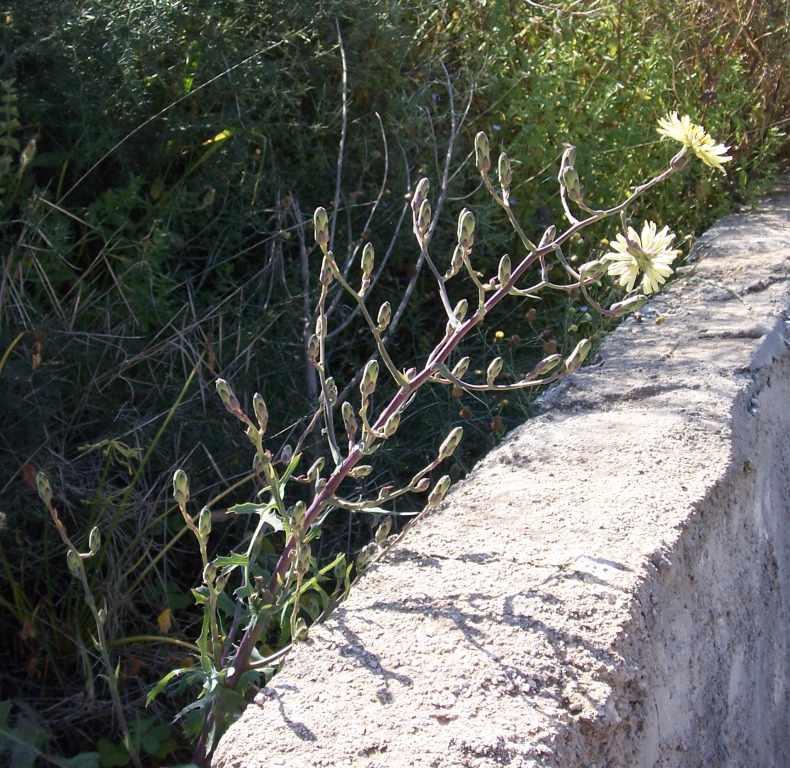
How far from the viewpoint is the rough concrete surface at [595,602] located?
4.04ft

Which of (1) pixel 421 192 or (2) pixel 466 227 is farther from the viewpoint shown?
(1) pixel 421 192

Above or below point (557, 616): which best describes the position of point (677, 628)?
below

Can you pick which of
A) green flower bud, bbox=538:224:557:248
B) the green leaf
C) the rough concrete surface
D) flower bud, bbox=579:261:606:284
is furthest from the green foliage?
flower bud, bbox=579:261:606:284

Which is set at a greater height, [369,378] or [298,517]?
[369,378]

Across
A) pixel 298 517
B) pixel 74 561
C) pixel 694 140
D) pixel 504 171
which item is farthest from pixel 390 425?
pixel 694 140

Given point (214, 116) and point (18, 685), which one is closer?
point (18, 685)

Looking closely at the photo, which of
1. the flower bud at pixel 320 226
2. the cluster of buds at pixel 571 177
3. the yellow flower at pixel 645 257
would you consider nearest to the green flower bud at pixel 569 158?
the cluster of buds at pixel 571 177

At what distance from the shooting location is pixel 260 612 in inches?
58.0

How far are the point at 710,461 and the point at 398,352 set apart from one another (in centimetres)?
143

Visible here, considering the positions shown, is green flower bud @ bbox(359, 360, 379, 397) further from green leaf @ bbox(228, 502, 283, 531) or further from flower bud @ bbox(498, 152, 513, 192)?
flower bud @ bbox(498, 152, 513, 192)

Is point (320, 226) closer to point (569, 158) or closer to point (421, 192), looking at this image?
point (421, 192)

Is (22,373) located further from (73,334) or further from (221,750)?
(221,750)

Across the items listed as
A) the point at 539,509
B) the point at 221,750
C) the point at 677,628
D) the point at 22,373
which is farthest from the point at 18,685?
the point at 677,628

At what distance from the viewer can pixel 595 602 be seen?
1.43 m
